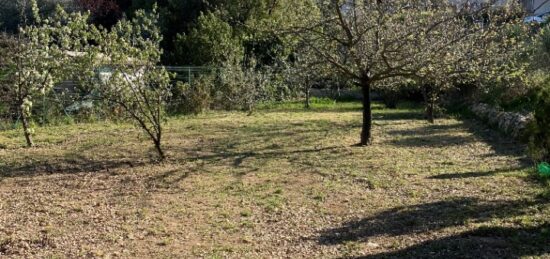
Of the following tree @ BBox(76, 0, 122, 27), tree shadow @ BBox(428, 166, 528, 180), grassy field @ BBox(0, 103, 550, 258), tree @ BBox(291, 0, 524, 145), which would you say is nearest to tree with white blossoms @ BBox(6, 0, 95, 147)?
grassy field @ BBox(0, 103, 550, 258)

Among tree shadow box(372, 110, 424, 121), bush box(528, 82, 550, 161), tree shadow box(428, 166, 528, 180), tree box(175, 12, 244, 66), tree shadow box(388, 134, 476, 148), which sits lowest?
tree shadow box(428, 166, 528, 180)

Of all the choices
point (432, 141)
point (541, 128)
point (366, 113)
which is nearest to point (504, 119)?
point (432, 141)

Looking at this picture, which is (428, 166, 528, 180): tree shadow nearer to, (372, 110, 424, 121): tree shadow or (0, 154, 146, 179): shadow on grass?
(0, 154, 146, 179): shadow on grass

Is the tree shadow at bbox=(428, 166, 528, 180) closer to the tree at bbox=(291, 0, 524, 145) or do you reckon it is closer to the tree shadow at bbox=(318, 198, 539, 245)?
the tree shadow at bbox=(318, 198, 539, 245)

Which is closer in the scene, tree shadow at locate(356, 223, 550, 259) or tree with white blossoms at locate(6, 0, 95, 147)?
tree shadow at locate(356, 223, 550, 259)

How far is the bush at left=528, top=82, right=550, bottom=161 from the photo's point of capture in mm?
6352

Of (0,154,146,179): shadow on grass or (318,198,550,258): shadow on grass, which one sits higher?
(0,154,146,179): shadow on grass

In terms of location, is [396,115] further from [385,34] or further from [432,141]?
[385,34]

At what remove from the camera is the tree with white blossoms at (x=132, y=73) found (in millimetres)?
7676

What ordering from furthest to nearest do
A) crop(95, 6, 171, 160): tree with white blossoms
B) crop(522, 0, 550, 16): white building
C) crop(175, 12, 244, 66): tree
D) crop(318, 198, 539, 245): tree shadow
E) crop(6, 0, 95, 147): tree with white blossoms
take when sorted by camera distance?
crop(522, 0, 550, 16): white building → crop(175, 12, 244, 66): tree → crop(6, 0, 95, 147): tree with white blossoms → crop(95, 6, 171, 160): tree with white blossoms → crop(318, 198, 539, 245): tree shadow

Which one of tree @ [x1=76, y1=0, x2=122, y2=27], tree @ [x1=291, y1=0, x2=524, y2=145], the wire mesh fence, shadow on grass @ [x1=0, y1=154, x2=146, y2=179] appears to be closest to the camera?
shadow on grass @ [x1=0, y1=154, x2=146, y2=179]

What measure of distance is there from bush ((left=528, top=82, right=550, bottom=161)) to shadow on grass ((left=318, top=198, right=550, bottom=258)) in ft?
3.58

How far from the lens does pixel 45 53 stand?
27.5 feet

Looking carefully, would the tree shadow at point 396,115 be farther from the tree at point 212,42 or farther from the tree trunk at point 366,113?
the tree at point 212,42
